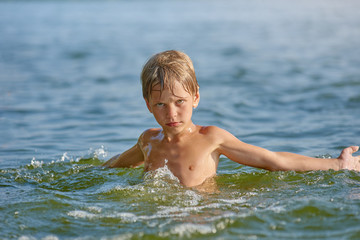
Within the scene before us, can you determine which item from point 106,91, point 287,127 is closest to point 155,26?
point 106,91

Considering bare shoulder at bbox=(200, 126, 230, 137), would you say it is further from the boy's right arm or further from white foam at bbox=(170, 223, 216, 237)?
white foam at bbox=(170, 223, 216, 237)

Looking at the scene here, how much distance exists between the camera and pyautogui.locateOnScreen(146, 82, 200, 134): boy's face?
4066mm

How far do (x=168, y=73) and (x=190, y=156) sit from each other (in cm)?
74

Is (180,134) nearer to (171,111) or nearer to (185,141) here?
(185,141)

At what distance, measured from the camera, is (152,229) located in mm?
3457

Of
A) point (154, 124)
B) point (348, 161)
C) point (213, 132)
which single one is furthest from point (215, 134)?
point (154, 124)

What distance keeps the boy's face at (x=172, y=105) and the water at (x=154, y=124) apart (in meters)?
0.55

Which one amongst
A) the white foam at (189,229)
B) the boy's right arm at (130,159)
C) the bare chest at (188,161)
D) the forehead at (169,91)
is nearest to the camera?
the white foam at (189,229)

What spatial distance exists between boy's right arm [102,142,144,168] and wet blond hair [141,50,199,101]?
0.86 m

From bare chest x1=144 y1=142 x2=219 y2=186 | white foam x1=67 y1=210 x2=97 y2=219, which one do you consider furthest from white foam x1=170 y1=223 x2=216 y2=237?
bare chest x1=144 y1=142 x2=219 y2=186

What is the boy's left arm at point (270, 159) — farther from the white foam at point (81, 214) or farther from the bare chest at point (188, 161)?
the white foam at point (81, 214)

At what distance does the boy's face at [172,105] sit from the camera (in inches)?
160

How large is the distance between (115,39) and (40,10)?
1283 centimetres

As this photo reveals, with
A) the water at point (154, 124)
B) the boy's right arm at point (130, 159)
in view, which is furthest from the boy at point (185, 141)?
the boy's right arm at point (130, 159)
